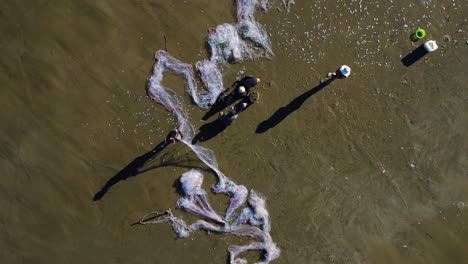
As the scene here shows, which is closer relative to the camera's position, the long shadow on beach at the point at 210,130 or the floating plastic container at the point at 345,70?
the floating plastic container at the point at 345,70

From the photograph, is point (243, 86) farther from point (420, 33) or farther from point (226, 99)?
point (420, 33)

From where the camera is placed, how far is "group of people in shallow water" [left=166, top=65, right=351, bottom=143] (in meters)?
6.00

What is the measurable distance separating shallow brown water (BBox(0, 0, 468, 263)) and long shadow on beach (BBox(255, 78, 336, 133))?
3 centimetres

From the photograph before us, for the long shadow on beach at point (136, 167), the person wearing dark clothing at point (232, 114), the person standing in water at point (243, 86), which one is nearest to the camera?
the person standing in water at point (243, 86)

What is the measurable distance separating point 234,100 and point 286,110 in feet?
3.80

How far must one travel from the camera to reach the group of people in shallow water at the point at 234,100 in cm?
600

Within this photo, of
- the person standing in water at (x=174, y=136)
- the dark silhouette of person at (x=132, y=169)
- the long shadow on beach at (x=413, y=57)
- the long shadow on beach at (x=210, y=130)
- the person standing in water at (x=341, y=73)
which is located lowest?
the dark silhouette of person at (x=132, y=169)

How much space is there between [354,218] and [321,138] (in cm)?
193

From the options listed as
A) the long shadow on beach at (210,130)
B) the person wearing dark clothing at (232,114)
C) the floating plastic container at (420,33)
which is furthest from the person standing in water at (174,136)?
the floating plastic container at (420,33)

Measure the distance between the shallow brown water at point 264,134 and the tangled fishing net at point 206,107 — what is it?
18cm

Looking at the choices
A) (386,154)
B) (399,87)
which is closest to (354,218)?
(386,154)

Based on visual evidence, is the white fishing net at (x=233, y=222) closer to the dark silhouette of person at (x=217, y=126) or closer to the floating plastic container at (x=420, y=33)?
the dark silhouette of person at (x=217, y=126)

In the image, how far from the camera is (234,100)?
20.1 feet

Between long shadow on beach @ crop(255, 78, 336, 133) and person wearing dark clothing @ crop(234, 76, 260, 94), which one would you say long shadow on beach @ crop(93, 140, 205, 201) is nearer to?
long shadow on beach @ crop(255, 78, 336, 133)
